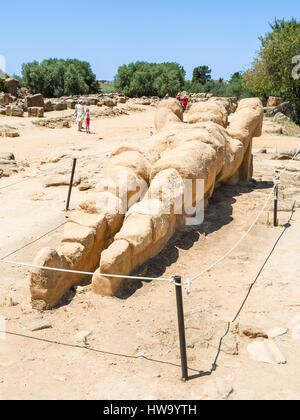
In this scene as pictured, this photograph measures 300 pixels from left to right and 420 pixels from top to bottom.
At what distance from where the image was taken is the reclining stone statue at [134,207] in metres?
4.82

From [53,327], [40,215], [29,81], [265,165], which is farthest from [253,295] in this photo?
[29,81]

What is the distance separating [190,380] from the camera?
359 cm

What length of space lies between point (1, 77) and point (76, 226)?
88.0 feet

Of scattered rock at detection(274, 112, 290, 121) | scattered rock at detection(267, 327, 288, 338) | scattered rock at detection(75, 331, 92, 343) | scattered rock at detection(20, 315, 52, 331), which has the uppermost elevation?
scattered rock at detection(274, 112, 290, 121)

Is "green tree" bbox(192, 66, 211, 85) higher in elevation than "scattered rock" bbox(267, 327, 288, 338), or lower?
higher

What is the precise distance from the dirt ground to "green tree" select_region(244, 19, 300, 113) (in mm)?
14976

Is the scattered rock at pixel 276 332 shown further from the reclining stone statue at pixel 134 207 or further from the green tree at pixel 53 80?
the green tree at pixel 53 80

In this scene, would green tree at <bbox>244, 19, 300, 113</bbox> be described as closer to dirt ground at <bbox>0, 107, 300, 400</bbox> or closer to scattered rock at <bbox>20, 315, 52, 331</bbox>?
dirt ground at <bbox>0, 107, 300, 400</bbox>

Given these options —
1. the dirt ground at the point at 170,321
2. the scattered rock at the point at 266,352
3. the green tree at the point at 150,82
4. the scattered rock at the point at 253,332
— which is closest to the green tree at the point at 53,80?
the green tree at the point at 150,82

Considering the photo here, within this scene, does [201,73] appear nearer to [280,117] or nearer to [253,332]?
[280,117]

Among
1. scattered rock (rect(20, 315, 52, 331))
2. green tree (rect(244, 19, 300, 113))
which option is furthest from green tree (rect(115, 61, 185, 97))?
scattered rock (rect(20, 315, 52, 331))

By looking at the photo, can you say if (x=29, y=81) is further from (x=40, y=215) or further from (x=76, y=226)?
(x=76, y=226)

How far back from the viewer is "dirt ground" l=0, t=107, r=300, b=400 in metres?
3.55
